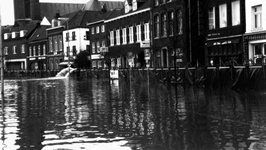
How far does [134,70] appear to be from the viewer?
43.3 metres

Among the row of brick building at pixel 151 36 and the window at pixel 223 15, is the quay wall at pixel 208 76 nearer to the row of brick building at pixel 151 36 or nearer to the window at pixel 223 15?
the row of brick building at pixel 151 36

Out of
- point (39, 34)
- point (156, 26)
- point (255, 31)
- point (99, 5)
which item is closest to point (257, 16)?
point (255, 31)

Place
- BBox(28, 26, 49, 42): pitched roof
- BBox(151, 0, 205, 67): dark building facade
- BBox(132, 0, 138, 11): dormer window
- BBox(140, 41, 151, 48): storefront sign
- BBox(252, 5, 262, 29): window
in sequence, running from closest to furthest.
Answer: BBox(252, 5, 262, 29): window
BBox(151, 0, 205, 67): dark building facade
BBox(140, 41, 151, 48): storefront sign
BBox(132, 0, 138, 11): dormer window
BBox(28, 26, 49, 42): pitched roof

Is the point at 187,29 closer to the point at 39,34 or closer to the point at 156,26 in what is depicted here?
the point at 156,26

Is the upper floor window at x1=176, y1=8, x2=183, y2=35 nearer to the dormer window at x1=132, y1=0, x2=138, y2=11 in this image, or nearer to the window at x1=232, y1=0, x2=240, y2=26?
the window at x1=232, y1=0, x2=240, y2=26

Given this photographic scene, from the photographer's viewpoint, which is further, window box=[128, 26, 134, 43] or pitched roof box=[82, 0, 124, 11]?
pitched roof box=[82, 0, 124, 11]

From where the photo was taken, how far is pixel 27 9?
112 metres

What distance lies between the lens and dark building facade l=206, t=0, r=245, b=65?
3594cm

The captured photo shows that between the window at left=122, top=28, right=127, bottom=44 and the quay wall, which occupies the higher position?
the window at left=122, top=28, right=127, bottom=44

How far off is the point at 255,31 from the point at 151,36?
858 inches

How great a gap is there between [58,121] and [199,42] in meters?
33.9

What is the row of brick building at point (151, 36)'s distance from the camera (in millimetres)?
35469

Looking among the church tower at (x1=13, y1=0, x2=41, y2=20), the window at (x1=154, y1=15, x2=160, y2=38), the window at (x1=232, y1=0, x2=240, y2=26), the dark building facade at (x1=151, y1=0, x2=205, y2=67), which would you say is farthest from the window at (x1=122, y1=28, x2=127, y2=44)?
the church tower at (x1=13, y1=0, x2=41, y2=20)

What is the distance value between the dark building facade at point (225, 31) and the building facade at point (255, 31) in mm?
915
